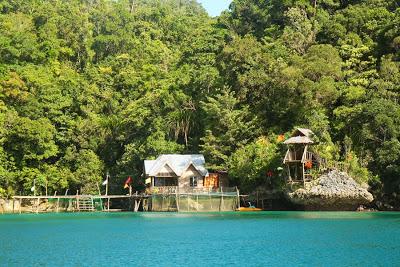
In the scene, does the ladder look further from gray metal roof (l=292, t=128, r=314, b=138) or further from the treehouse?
gray metal roof (l=292, t=128, r=314, b=138)

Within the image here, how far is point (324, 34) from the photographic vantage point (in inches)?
2325

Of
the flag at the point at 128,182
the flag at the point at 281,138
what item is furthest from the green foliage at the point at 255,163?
the flag at the point at 128,182

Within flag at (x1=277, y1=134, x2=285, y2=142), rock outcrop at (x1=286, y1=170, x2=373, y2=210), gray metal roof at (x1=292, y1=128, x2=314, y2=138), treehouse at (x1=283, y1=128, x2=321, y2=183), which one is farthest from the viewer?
flag at (x1=277, y1=134, x2=285, y2=142)

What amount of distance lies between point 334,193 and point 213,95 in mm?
17506

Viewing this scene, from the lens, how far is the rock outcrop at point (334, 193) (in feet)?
138

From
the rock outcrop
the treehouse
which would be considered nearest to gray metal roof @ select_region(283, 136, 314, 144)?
the treehouse

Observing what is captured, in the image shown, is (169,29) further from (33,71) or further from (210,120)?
(210,120)

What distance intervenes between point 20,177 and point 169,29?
120 ft

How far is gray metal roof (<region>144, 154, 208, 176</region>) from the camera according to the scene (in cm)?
5131

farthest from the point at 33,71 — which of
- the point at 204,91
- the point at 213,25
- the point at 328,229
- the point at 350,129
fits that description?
the point at 328,229

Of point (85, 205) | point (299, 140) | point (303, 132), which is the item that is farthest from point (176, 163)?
point (303, 132)

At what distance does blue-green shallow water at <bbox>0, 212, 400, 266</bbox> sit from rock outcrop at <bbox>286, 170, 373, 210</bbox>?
23.5 ft

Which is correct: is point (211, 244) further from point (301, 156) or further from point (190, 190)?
point (190, 190)

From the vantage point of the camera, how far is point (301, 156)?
148ft
